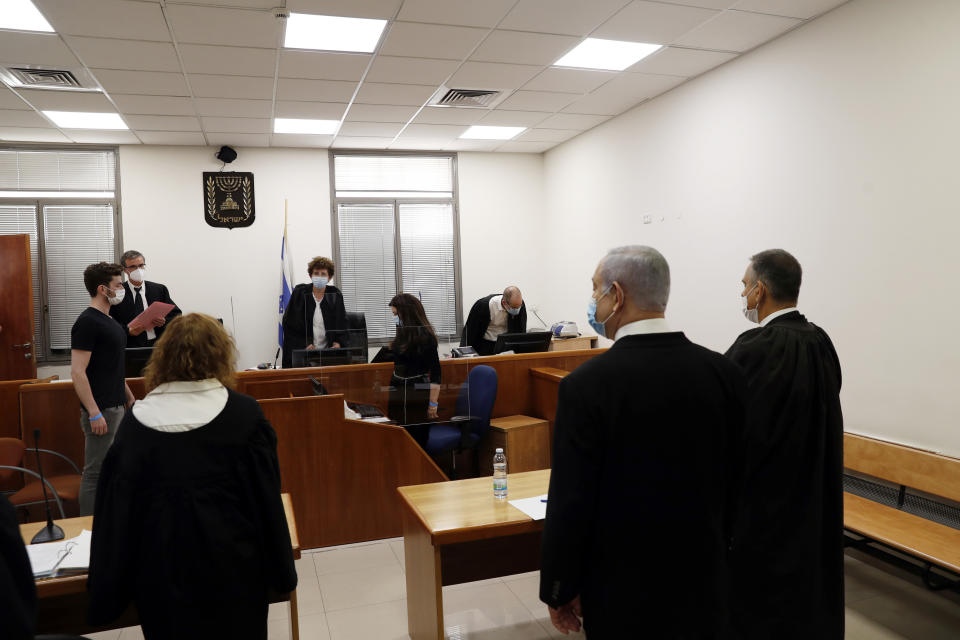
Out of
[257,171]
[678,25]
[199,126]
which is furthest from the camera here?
[257,171]

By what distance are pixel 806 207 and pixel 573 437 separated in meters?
3.70

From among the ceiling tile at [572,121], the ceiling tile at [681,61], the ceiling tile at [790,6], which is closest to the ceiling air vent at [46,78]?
the ceiling tile at [572,121]

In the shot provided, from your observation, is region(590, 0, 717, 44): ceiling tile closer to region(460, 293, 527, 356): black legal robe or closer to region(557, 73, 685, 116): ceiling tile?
region(557, 73, 685, 116): ceiling tile

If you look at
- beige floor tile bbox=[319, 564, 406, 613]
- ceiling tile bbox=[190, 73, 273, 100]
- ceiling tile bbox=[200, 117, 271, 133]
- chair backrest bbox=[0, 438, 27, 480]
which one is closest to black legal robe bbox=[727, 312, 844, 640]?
beige floor tile bbox=[319, 564, 406, 613]

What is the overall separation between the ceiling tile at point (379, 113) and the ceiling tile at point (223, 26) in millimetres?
1631

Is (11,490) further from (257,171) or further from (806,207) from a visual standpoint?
(806,207)

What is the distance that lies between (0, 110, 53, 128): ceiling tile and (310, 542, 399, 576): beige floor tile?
4944 mm

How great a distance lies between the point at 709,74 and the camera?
529 centimetres

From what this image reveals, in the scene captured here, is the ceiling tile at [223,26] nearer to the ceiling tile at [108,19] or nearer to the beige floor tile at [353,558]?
the ceiling tile at [108,19]

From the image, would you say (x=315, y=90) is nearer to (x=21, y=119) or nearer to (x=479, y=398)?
(x=21, y=119)

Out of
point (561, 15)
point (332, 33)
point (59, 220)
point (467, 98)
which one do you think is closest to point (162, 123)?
point (59, 220)

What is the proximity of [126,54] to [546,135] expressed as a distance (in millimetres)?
4374

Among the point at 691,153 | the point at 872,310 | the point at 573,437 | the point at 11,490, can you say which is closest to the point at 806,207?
the point at 872,310

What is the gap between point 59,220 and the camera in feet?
23.1
